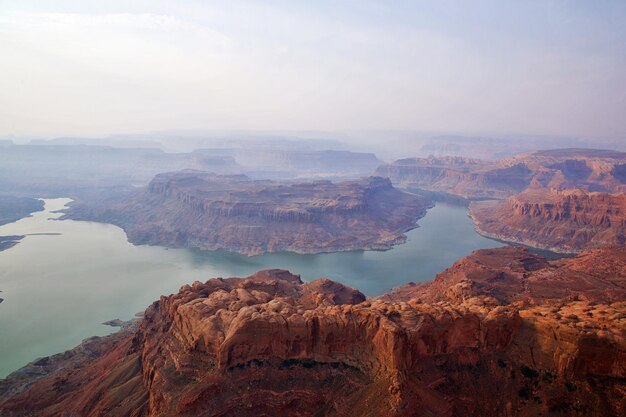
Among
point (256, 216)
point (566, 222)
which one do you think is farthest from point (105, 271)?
point (566, 222)

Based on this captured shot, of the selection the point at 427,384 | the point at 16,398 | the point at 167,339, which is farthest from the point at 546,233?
the point at 16,398

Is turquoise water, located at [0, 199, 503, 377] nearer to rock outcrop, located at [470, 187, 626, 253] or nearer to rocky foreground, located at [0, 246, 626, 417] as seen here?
rock outcrop, located at [470, 187, 626, 253]

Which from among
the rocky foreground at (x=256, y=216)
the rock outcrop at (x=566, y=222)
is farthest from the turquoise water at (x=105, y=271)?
the rock outcrop at (x=566, y=222)

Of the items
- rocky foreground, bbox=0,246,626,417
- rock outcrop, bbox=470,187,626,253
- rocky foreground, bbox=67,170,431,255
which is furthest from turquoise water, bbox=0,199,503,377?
rocky foreground, bbox=0,246,626,417

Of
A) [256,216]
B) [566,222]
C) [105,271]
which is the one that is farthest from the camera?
[256,216]

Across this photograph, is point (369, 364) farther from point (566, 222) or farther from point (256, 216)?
point (566, 222)
